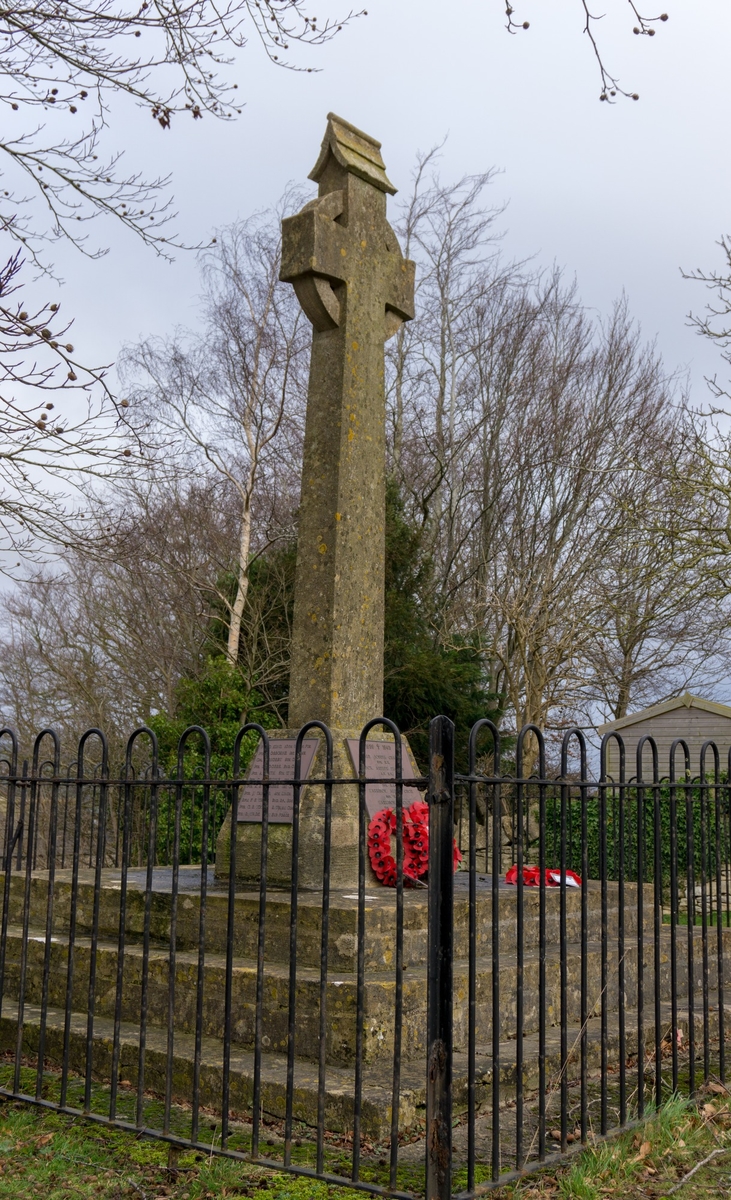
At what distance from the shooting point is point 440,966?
3586mm

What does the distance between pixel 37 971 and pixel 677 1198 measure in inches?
161

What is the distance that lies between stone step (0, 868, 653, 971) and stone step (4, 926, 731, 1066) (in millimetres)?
97

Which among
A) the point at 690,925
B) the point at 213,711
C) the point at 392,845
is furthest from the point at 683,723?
the point at 690,925

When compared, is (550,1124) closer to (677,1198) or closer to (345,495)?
(677,1198)

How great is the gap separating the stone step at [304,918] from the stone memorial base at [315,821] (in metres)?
0.24

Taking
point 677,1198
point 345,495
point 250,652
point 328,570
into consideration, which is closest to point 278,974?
point 677,1198

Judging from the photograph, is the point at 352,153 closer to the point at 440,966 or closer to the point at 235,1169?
the point at 440,966

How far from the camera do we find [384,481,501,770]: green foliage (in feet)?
55.7

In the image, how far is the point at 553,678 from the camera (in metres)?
18.9

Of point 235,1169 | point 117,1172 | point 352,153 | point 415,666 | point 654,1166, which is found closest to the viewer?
point 235,1169

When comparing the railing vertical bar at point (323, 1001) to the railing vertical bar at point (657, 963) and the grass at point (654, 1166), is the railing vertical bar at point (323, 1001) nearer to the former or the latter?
the grass at point (654, 1166)

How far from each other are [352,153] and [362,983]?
5.71m

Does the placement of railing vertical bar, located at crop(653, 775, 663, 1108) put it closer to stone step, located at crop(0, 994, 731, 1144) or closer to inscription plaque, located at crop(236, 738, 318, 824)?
stone step, located at crop(0, 994, 731, 1144)

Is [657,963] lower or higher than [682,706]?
lower
